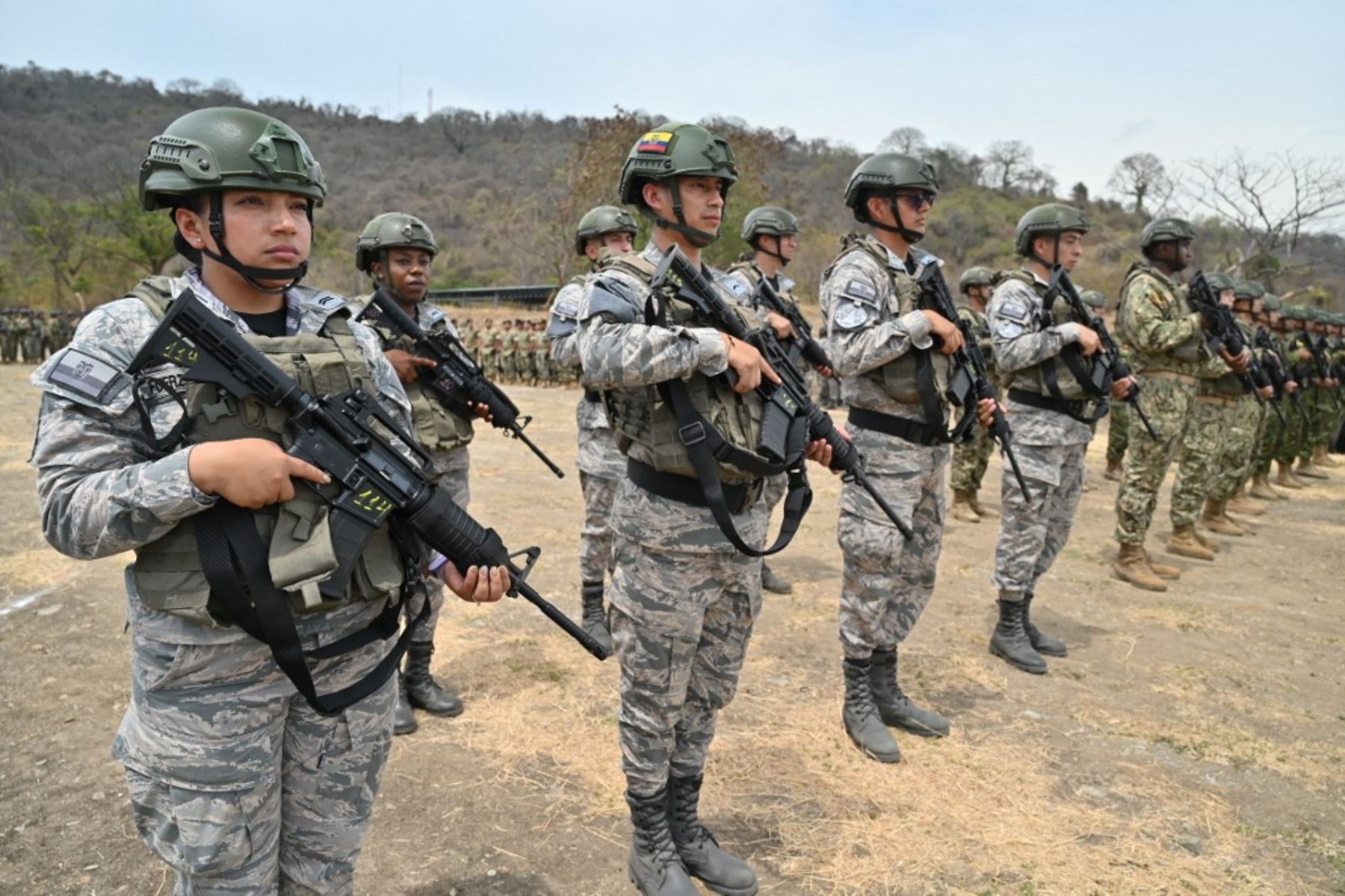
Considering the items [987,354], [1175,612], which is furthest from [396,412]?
[987,354]

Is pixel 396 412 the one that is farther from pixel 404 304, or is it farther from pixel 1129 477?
pixel 1129 477

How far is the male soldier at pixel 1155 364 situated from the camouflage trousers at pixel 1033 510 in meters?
1.80

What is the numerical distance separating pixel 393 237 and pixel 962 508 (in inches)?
268

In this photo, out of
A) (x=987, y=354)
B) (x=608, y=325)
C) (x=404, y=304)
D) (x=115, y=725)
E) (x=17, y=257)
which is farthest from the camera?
(x=17, y=257)

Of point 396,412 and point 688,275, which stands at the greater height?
point 688,275

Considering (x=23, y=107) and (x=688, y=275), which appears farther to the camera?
(x=23, y=107)

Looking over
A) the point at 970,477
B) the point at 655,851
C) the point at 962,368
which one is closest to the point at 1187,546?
the point at 970,477

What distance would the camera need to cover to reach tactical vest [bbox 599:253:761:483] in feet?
8.72

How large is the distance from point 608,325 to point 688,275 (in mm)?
332

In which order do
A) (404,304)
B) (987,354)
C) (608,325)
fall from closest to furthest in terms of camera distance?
(608,325)
(404,304)
(987,354)

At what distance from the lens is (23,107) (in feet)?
294

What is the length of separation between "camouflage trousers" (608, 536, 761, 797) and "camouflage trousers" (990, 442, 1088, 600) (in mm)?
2666

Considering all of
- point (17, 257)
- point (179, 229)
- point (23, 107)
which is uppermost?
point (23, 107)

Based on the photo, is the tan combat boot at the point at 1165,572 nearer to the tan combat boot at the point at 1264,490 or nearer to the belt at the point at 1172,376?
the belt at the point at 1172,376
